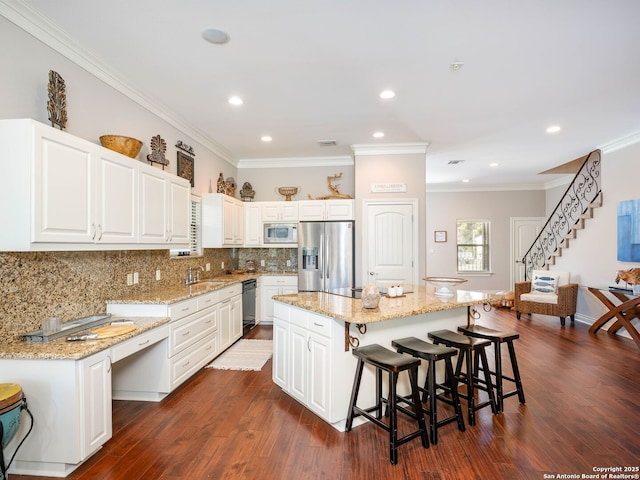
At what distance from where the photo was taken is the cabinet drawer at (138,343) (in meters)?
2.31

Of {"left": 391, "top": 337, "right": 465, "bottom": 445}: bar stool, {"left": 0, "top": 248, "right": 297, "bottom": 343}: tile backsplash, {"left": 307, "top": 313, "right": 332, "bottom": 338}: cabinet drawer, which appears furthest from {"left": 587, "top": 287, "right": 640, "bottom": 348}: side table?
{"left": 0, "top": 248, "right": 297, "bottom": 343}: tile backsplash

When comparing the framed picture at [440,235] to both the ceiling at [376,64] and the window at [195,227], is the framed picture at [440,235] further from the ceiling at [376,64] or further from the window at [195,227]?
the window at [195,227]

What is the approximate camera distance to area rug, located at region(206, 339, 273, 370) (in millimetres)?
3803

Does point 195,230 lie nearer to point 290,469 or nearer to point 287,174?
point 287,174

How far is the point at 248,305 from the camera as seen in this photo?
5.15 meters

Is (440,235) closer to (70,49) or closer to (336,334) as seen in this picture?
(336,334)

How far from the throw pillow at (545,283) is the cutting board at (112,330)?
6700 millimetres

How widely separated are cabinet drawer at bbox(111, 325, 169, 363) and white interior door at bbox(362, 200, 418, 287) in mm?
3213

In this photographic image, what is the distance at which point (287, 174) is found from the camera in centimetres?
627

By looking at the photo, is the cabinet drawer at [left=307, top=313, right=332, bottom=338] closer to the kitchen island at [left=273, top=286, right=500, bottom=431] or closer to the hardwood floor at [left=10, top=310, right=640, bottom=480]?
the kitchen island at [left=273, top=286, right=500, bottom=431]

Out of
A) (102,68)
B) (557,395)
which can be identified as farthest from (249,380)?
(102,68)

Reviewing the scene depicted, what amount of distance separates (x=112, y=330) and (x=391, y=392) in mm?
2011

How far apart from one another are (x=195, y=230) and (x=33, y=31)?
280cm

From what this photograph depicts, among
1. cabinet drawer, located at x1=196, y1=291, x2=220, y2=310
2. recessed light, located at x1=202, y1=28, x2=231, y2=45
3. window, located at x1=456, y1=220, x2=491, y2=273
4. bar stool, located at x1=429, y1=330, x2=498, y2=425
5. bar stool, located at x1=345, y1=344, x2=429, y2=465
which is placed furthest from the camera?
window, located at x1=456, y1=220, x2=491, y2=273
